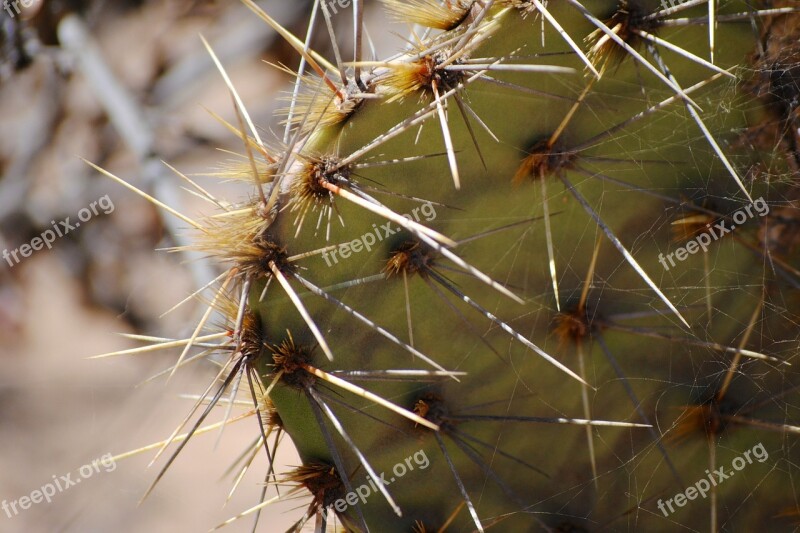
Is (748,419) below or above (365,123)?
below

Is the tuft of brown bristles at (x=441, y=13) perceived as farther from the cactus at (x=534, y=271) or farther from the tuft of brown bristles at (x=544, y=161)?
the tuft of brown bristles at (x=544, y=161)

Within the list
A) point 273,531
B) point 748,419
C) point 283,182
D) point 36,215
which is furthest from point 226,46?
point 748,419

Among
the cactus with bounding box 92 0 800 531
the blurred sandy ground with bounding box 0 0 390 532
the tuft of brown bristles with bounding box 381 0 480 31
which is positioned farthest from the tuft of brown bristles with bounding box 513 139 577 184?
the blurred sandy ground with bounding box 0 0 390 532

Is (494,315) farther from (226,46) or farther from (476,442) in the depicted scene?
(226,46)

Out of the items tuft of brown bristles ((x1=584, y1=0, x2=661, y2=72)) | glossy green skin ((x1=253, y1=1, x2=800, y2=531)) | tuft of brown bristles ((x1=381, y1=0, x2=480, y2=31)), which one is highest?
tuft of brown bristles ((x1=381, y1=0, x2=480, y2=31))

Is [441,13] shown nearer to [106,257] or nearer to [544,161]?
[544,161]

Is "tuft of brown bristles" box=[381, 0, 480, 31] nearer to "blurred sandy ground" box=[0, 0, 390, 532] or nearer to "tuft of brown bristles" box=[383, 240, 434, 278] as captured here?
"tuft of brown bristles" box=[383, 240, 434, 278]

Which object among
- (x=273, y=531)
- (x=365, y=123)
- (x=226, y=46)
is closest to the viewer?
(x=365, y=123)
